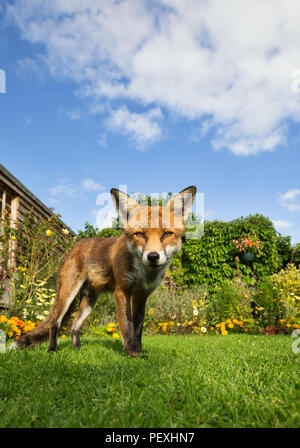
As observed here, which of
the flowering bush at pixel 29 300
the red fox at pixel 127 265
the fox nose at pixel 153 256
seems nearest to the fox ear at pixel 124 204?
the red fox at pixel 127 265

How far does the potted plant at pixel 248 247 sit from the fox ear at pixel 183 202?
7.57 meters

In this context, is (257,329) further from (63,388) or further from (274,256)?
(63,388)

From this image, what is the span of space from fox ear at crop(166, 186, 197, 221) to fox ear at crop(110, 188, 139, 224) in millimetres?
422

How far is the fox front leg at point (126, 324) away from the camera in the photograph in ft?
11.5

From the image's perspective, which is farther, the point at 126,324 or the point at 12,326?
the point at 12,326

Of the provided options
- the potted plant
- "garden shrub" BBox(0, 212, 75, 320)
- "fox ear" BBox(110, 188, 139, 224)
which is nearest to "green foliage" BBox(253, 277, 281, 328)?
the potted plant

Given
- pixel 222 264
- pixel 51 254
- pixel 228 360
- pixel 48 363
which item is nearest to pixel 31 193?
pixel 51 254

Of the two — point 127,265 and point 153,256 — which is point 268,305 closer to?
point 127,265

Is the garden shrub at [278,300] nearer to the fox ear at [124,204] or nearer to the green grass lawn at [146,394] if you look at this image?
the green grass lawn at [146,394]

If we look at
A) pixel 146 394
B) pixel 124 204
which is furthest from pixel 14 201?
pixel 146 394

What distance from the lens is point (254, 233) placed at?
437 inches

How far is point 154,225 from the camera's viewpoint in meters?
3.32

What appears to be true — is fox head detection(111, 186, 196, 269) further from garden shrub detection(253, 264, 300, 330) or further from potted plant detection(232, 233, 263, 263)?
potted plant detection(232, 233, 263, 263)

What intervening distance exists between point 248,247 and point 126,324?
26.5 feet
